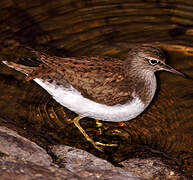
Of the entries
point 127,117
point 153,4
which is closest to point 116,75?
point 127,117

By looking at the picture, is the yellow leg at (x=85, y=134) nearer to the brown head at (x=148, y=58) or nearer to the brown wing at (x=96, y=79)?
the brown wing at (x=96, y=79)

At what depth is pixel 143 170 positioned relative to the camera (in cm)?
566

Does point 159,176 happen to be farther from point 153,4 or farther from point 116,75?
point 153,4

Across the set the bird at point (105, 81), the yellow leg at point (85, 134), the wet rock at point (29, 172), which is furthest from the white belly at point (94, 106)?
the wet rock at point (29, 172)

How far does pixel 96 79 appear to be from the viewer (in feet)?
19.1

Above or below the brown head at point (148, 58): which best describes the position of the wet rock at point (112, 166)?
below

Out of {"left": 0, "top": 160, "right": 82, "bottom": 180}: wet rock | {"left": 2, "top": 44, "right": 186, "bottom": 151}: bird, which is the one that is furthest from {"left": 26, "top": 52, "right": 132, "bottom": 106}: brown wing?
{"left": 0, "top": 160, "right": 82, "bottom": 180}: wet rock

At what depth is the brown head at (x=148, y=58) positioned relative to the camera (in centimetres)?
595

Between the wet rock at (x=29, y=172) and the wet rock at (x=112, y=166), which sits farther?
the wet rock at (x=112, y=166)

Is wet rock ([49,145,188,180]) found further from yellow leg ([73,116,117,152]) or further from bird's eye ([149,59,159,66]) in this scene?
bird's eye ([149,59,159,66])

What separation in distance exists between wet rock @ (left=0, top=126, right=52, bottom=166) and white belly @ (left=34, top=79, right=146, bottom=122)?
3.28 feet

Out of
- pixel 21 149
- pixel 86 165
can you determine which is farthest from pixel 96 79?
pixel 21 149

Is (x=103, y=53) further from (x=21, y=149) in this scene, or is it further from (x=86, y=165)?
(x=21, y=149)

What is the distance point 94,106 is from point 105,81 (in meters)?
0.47
